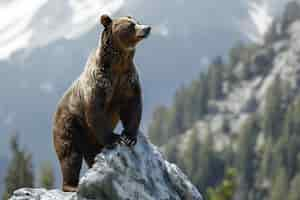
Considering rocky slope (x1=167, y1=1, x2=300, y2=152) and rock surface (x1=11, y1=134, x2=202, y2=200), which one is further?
rocky slope (x1=167, y1=1, x2=300, y2=152)

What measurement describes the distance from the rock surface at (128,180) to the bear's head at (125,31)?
4.71 ft

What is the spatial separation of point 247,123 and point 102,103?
161282mm

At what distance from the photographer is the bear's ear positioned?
1248 cm

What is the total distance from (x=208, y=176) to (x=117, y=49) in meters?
158

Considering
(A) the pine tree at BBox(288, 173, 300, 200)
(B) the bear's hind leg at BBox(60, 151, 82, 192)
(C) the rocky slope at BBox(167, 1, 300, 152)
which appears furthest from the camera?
(C) the rocky slope at BBox(167, 1, 300, 152)

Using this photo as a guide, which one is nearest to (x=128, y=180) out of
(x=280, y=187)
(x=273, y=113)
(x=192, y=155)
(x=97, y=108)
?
(x=97, y=108)

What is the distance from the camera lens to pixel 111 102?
41.4 ft

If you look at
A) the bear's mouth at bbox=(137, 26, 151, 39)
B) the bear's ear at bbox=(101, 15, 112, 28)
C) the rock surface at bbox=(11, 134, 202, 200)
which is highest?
the bear's ear at bbox=(101, 15, 112, 28)

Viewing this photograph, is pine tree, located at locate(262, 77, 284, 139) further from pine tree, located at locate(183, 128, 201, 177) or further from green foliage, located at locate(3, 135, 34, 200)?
green foliage, located at locate(3, 135, 34, 200)

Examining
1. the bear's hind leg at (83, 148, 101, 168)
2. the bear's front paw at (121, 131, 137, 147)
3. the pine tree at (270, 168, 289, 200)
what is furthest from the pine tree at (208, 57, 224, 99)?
the bear's front paw at (121, 131, 137, 147)

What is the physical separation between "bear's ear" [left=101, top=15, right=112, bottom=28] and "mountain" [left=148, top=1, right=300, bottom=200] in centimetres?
13346

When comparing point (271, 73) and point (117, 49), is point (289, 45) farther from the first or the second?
point (117, 49)

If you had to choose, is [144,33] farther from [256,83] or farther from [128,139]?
[256,83]

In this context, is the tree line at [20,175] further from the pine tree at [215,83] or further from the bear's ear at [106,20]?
the pine tree at [215,83]
